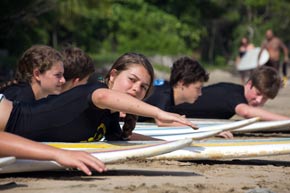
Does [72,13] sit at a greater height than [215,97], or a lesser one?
greater

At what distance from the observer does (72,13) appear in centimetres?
2200

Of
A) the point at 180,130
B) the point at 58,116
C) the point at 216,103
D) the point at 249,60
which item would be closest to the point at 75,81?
the point at 180,130

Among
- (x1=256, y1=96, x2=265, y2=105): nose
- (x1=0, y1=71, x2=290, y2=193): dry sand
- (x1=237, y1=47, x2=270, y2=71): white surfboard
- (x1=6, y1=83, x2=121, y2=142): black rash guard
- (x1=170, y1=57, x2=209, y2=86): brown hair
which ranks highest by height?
(x1=237, y1=47, x2=270, y2=71): white surfboard

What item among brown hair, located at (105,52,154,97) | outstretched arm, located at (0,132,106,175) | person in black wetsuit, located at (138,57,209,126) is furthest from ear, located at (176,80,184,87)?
outstretched arm, located at (0,132,106,175)

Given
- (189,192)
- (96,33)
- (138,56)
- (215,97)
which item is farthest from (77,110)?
(96,33)

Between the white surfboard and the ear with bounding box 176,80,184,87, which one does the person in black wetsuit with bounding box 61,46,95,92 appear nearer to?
the ear with bounding box 176,80,184,87

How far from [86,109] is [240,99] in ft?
11.2

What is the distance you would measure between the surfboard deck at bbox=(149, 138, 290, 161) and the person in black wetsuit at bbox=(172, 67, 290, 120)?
1927 mm

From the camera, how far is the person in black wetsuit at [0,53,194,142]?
15.2 ft

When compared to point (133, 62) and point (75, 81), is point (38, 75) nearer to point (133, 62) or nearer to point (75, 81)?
point (75, 81)

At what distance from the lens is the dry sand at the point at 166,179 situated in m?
4.30

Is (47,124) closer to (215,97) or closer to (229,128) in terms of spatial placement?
(229,128)

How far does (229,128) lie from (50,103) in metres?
2.28

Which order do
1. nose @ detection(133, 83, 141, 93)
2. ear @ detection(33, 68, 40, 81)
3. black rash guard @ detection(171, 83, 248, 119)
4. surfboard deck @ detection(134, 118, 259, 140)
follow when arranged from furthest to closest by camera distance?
black rash guard @ detection(171, 83, 248, 119) < surfboard deck @ detection(134, 118, 259, 140) < ear @ detection(33, 68, 40, 81) < nose @ detection(133, 83, 141, 93)
